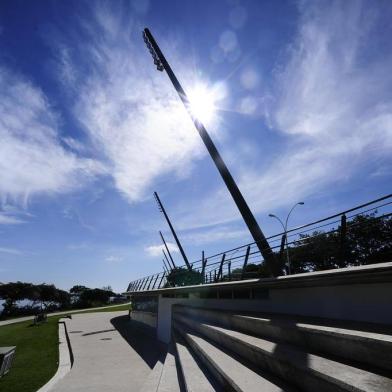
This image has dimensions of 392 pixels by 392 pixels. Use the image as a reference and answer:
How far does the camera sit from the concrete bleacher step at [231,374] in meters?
3.55

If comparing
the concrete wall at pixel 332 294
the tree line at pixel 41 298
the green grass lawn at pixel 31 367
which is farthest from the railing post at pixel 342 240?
the tree line at pixel 41 298

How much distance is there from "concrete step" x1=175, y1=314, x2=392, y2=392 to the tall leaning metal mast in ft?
18.2

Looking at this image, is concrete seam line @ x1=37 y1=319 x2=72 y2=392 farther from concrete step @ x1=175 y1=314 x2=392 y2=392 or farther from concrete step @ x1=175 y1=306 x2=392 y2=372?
concrete step @ x1=175 y1=306 x2=392 y2=372

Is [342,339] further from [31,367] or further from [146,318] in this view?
[146,318]

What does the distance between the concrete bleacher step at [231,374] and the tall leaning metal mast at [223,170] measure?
193 inches

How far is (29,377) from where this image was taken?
397 inches

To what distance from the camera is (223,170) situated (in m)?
14.6

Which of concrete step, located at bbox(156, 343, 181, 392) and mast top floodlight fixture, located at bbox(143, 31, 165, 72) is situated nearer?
concrete step, located at bbox(156, 343, 181, 392)

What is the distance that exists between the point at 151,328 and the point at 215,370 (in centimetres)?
2047

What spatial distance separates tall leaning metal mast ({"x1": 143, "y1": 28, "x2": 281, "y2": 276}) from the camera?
35.0ft

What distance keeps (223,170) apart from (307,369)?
11727mm

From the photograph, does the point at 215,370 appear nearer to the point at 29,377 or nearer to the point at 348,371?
the point at 348,371

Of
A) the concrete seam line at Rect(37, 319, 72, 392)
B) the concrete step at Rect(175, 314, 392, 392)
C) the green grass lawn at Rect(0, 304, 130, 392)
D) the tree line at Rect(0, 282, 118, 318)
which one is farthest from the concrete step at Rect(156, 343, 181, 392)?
the tree line at Rect(0, 282, 118, 318)

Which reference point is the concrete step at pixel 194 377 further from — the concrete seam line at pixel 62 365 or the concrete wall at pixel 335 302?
the concrete seam line at pixel 62 365
